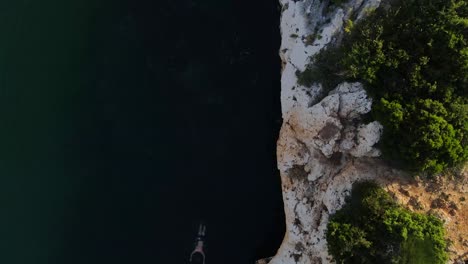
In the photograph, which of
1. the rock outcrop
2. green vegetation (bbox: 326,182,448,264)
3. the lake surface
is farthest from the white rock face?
the lake surface

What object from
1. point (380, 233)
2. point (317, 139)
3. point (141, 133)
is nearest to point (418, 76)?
point (317, 139)

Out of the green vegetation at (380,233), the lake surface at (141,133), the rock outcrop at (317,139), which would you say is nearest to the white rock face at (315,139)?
the rock outcrop at (317,139)

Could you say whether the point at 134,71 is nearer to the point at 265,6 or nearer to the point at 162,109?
the point at 162,109

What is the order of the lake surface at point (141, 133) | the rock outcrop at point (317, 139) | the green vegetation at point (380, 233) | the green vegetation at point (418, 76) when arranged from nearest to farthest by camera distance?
1. the green vegetation at point (380, 233)
2. the green vegetation at point (418, 76)
3. the rock outcrop at point (317, 139)
4. the lake surface at point (141, 133)

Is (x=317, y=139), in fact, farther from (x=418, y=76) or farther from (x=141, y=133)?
(x=141, y=133)

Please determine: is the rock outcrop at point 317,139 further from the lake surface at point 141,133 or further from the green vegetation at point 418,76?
the lake surface at point 141,133

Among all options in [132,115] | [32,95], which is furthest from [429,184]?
[32,95]
